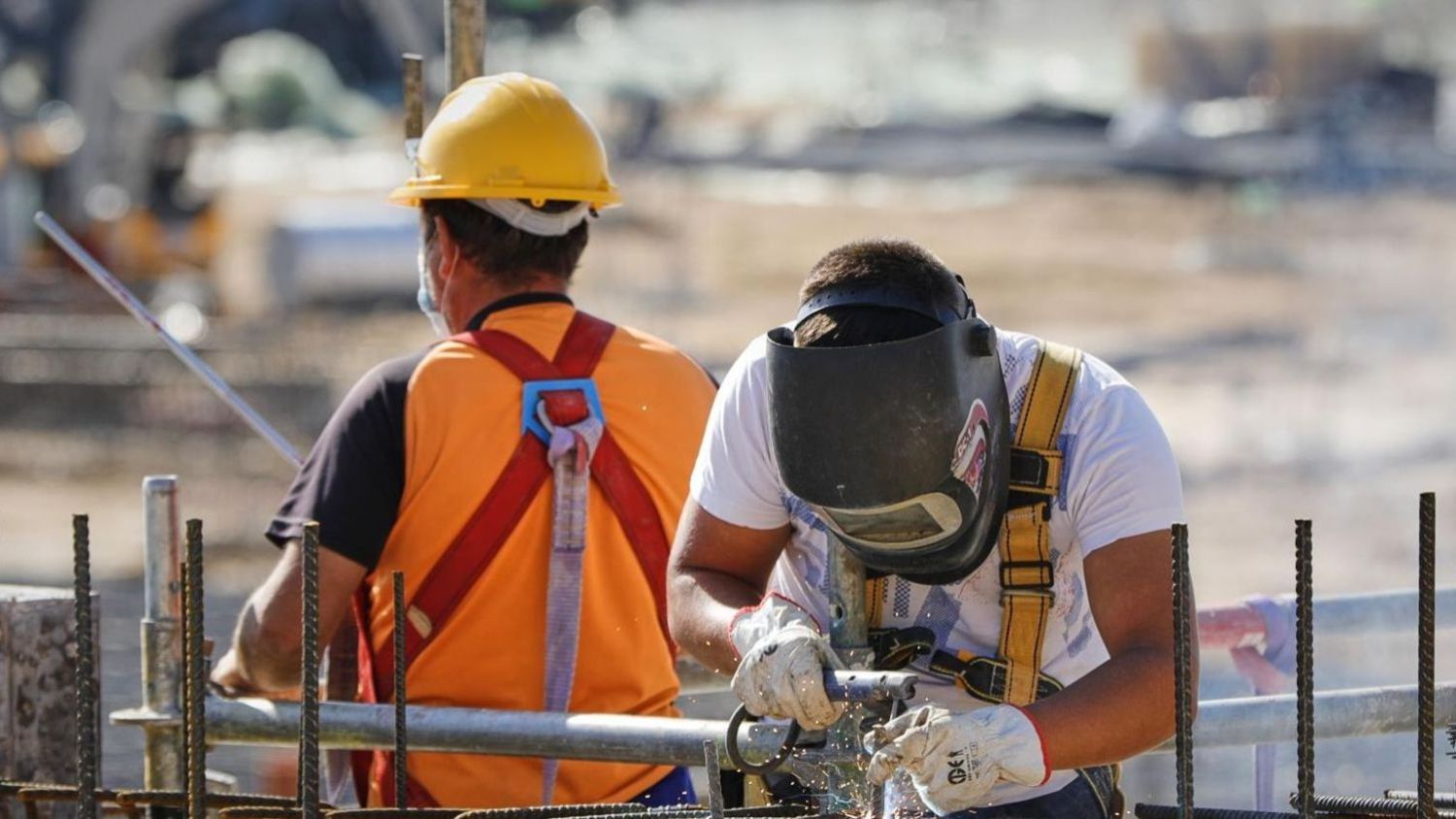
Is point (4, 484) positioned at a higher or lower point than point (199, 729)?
higher

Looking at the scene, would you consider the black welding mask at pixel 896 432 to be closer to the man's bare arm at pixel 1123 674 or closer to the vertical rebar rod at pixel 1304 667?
the man's bare arm at pixel 1123 674

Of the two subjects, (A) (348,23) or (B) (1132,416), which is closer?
(B) (1132,416)

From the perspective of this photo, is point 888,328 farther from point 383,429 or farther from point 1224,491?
point 1224,491

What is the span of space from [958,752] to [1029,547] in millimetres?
428

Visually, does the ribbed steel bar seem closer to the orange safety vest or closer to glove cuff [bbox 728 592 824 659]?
glove cuff [bbox 728 592 824 659]

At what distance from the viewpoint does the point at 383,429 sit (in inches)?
141

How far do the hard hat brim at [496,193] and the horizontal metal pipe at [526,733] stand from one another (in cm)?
97

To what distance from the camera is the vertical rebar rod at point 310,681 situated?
2.99 metres

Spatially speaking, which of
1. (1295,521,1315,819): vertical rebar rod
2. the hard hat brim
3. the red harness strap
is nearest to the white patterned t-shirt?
(1295,521,1315,819): vertical rebar rod

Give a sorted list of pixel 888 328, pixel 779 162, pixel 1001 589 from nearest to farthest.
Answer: pixel 888 328, pixel 1001 589, pixel 779 162

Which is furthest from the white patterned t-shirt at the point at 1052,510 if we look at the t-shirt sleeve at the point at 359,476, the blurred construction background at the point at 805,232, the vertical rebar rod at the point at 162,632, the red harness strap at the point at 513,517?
the blurred construction background at the point at 805,232

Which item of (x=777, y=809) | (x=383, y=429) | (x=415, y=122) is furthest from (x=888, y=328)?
(x=415, y=122)

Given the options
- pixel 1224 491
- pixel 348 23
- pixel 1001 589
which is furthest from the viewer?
pixel 348 23

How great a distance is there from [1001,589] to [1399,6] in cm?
6445
